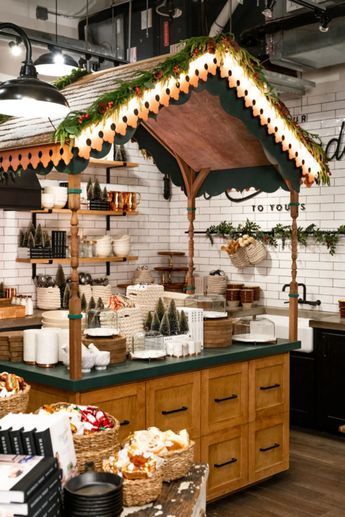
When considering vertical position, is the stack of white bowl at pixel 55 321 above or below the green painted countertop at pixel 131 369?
above

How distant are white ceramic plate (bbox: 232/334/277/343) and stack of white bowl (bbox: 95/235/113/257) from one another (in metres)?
2.96

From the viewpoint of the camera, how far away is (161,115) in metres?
5.69

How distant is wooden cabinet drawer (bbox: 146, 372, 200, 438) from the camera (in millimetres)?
4699

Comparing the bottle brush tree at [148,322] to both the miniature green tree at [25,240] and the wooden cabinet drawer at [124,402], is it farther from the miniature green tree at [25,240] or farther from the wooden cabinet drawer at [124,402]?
the miniature green tree at [25,240]

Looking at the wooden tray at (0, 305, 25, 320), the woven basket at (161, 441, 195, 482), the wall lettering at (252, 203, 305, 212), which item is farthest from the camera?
the wall lettering at (252, 203, 305, 212)

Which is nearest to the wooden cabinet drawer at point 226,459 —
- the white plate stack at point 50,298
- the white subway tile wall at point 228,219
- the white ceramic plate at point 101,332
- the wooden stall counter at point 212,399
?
the wooden stall counter at point 212,399

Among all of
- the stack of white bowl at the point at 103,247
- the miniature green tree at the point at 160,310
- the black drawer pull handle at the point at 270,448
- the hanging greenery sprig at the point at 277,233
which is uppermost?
the hanging greenery sprig at the point at 277,233

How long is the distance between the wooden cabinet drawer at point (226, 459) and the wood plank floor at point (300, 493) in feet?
0.43

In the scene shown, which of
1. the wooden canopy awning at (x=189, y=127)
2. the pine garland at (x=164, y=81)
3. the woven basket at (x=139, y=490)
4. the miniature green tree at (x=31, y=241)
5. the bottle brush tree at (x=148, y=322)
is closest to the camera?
the woven basket at (x=139, y=490)

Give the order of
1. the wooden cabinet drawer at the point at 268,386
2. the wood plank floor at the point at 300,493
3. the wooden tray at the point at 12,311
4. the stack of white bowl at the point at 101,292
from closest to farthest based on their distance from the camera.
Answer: the wood plank floor at the point at 300,493, the wooden cabinet drawer at the point at 268,386, the wooden tray at the point at 12,311, the stack of white bowl at the point at 101,292

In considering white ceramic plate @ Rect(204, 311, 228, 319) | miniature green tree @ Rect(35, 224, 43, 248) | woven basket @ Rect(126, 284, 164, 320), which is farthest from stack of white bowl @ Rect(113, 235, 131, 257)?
white ceramic plate @ Rect(204, 311, 228, 319)

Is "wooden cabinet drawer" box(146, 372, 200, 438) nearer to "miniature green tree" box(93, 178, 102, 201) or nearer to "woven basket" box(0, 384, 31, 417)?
"woven basket" box(0, 384, 31, 417)

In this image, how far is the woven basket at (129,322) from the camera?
5.02m

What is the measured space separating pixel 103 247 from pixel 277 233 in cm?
199
